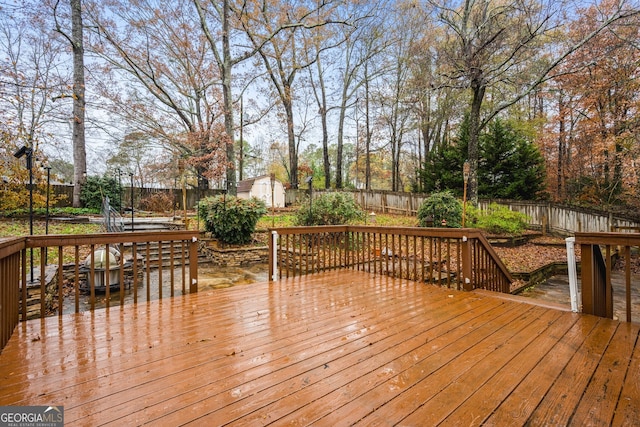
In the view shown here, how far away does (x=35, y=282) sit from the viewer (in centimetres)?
422

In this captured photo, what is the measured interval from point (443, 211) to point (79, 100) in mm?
13695

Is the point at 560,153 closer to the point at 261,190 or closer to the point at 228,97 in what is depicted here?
the point at 228,97

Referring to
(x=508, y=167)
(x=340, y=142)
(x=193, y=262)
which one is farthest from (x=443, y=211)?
(x=340, y=142)

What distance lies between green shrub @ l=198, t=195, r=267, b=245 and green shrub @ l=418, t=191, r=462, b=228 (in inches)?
200

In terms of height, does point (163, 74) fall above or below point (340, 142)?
above

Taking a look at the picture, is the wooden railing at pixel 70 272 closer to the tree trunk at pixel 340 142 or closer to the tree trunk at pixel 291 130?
the tree trunk at pixel 291 130

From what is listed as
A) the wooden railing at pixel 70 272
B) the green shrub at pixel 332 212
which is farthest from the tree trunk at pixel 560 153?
the wooden railing at pixel 70 272

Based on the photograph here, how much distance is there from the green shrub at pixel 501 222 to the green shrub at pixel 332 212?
14.3 ft

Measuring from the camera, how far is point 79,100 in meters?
11.1

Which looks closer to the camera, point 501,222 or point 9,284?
point 9,284

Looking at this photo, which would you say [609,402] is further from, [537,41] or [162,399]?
[537,41]

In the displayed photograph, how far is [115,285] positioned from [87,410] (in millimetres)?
4594

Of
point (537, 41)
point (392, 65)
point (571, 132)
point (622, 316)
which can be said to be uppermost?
point (392, 65)

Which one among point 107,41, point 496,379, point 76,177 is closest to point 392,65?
point 107,41
